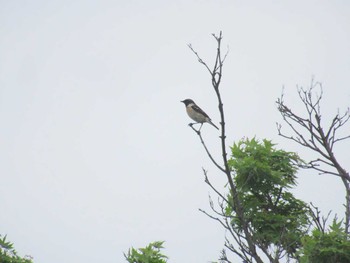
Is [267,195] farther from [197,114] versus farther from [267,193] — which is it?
[197,114]

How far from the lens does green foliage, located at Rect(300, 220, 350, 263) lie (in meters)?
7.27

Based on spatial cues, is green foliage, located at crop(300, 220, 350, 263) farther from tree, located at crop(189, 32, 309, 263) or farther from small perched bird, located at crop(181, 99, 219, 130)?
small perched bird, located at crop(181, 99, 219, 130)

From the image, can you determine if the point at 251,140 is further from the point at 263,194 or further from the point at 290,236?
the point at 290,236

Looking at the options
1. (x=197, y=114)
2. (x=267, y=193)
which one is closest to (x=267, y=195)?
(x=267, y=193)

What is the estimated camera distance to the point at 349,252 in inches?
287

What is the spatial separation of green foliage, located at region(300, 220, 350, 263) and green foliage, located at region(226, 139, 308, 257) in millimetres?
2284

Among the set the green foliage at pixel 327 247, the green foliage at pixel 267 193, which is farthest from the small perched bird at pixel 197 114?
the green foliage at pixel 327 247

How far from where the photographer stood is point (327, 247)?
7.28 meters

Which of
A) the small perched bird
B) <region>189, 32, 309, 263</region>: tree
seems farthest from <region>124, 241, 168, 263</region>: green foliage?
the small perched bird

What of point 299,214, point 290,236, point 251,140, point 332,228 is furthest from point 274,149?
point 332,228

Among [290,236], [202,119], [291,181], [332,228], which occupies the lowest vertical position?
[332,228]

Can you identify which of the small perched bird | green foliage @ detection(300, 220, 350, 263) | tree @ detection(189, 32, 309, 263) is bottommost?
green foliage @ detection(300, 220, 350, 263)

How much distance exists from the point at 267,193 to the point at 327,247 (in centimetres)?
368

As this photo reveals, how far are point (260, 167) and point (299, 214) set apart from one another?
1.68 meters
